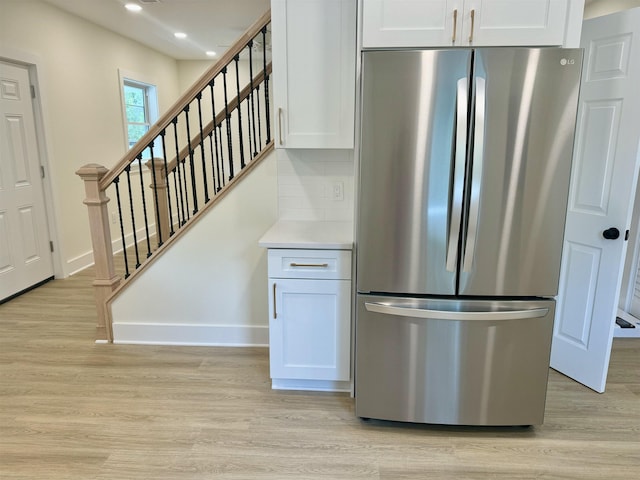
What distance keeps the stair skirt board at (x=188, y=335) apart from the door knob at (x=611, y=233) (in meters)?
2.14

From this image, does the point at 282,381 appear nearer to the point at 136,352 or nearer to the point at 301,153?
the point at 136,352

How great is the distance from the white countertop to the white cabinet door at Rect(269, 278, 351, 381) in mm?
200

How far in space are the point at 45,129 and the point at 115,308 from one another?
2.21 m

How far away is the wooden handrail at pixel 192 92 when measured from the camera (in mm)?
2666

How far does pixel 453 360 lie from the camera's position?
2016 mm

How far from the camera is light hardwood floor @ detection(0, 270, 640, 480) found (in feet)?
6.24

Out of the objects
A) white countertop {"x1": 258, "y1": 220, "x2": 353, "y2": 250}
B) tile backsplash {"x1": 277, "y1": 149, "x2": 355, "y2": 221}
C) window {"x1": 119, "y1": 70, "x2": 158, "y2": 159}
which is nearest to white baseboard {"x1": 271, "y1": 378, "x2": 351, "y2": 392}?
white countertop {"x1": 258, "y1": 220, "x2": 353, "y2": 250}

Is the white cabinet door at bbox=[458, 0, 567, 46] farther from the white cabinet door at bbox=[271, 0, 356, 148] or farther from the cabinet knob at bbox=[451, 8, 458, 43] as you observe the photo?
the white cabinet door at bbox=[271, 0, 356, 148]

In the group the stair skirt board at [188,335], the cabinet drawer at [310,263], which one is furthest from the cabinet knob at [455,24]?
the stair skirt board at [188,335]

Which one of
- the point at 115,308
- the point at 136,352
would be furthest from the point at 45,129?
the point at 136,352

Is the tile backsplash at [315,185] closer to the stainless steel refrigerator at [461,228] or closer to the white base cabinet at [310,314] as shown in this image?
the white base cabinet at [310,314]

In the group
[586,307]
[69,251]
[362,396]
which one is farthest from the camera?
[69,251]

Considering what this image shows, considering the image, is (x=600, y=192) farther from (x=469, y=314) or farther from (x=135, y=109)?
(x=135, y=109)

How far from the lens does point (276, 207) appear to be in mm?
2844
